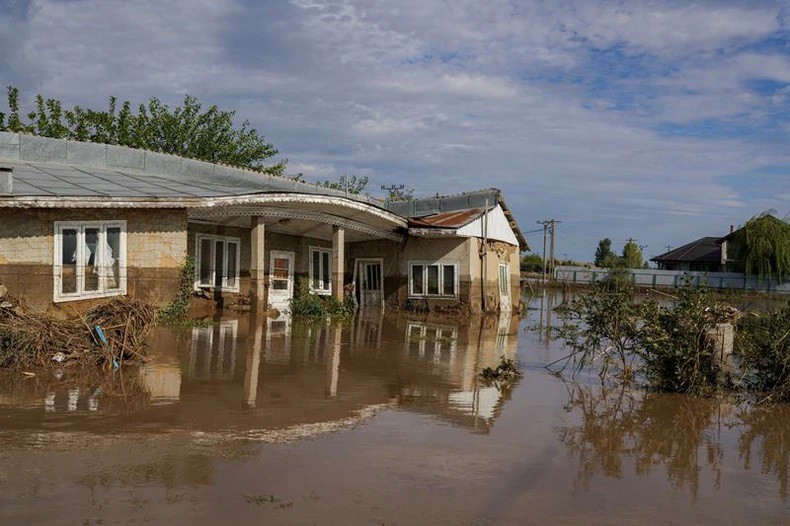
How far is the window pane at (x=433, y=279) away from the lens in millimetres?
22484

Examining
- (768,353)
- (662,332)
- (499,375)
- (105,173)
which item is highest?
(105,173)

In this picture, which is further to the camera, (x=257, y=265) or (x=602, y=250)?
(x=602, y=250)

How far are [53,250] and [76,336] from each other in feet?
14.6

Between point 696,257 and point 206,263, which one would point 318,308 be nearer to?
point 206,263

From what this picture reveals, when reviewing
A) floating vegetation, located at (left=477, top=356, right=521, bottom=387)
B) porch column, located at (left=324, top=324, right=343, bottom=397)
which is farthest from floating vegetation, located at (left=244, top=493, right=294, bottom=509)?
floating vegetation, located at (left=477, top=356, right=521, bottom=387)

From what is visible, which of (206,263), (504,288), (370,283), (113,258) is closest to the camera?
(113,258)

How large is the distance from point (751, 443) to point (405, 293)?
51.9 ft

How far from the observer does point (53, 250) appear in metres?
13.4

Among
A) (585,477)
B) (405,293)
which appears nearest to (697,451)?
(585,477)

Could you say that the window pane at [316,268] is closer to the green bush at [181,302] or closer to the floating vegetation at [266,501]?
the green bush at [181,302]

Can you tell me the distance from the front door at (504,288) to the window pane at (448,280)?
2670mm

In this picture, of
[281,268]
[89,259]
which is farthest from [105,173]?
[281,268]

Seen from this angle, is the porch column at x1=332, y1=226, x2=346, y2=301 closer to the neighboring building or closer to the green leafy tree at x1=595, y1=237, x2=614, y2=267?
the neighboring building

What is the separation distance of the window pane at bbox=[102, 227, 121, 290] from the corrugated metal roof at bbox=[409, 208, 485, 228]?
31.6 ft
